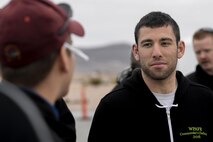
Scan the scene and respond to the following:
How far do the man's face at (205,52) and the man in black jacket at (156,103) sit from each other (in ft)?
6.77

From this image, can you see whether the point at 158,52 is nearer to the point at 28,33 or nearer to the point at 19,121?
the point at 28,33

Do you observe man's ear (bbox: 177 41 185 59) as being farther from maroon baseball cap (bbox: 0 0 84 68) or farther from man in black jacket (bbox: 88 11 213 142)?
maroon baseball cap (bbox: 0 0 84 68)

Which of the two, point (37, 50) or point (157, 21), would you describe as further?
point (157, 21)

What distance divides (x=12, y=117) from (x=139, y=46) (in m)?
2.10

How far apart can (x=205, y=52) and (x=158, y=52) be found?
2.38 meters

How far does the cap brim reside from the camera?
2.41 meters

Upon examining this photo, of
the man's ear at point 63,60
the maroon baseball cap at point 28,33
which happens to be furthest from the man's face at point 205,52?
the maroon baseball cap at point 28,33

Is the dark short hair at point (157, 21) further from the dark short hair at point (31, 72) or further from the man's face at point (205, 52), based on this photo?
the man's face at point (205, 52)

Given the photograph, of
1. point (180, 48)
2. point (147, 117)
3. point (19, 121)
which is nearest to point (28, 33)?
point (19, 121)

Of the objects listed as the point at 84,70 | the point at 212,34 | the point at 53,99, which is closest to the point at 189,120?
the point at 53,99

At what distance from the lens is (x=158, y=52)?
12.8 feet

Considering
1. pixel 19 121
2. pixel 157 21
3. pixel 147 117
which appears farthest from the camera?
pixel 157 21

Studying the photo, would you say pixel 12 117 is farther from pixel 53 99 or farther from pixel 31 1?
pixel 31 1

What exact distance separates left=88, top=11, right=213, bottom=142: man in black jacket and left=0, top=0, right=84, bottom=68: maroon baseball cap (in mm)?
1657
